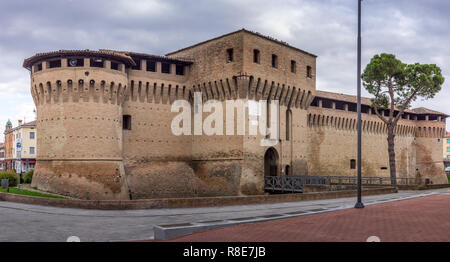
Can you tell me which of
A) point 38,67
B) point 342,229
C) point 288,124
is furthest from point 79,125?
point 342,229

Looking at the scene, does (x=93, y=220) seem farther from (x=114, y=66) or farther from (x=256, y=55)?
(x=256, y=55)

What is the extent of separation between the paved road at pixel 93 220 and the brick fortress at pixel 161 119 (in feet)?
28.9

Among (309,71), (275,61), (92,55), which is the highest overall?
(275,61)

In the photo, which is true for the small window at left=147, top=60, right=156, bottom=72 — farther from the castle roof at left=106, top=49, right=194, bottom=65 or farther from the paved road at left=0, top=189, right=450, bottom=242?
the paved road at left=0, top=189, right=450, bottom=242

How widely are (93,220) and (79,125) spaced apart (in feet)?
48.6

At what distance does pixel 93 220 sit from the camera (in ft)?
49.9

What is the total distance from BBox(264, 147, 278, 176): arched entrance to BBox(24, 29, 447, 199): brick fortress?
0.09 meters

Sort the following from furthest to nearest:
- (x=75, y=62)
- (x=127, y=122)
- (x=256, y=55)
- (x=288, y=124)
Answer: (x=288, y=124) → (x=256, y=55) → (x=127, y=122) → (x=75, y=62)

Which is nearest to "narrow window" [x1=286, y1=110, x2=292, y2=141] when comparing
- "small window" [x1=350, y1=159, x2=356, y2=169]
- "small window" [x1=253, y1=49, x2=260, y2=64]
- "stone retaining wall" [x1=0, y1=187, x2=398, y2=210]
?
"small window" [x1=253, y1=49, x2=260, y2=64]

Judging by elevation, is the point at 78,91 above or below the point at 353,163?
above

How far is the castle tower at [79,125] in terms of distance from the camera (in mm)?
28188

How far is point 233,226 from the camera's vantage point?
11.9 m

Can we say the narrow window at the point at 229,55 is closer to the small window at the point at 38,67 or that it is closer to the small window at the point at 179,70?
the small window at the point at 179,70
